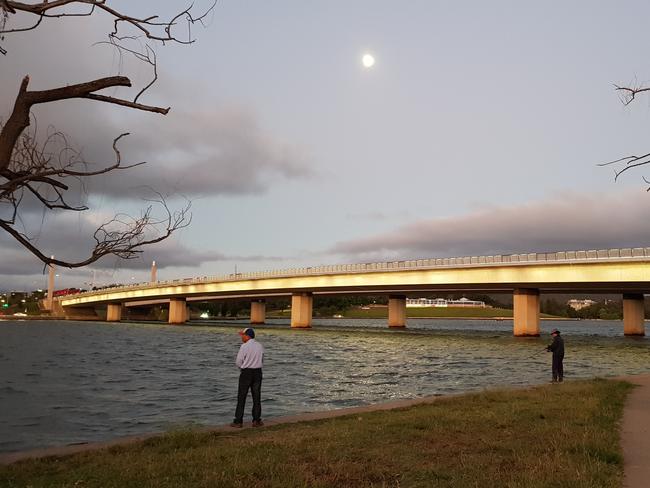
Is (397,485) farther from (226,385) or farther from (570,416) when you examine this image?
(226,385)

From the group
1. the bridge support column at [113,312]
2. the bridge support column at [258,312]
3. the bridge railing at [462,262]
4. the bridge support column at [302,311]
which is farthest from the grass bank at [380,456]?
the bridge support column at [113,312]

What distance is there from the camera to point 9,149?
5184mm

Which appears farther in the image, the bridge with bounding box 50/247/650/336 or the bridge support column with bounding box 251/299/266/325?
the bridge support column with bounding box 251/299/266/325

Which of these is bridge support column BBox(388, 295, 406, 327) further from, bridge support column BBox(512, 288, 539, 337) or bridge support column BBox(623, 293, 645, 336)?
bridge support column BBox(623, 293, 645, 336)

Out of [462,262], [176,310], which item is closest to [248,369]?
[462,262]

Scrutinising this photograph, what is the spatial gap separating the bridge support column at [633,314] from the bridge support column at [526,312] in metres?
19.2

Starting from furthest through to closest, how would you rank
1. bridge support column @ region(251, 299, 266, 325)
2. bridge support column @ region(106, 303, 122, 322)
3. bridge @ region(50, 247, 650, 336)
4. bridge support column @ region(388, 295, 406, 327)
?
bridge support column @ region(106, 303, 122, 322)
bridge support column @ region(251, 299, 266, 325)
bridge support column @ region(388, 295, 406, 327)
bridge @ region(50, 247, 650, 336)

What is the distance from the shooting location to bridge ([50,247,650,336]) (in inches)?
2397

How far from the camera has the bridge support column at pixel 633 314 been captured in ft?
276

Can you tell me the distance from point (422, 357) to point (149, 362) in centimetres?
1912

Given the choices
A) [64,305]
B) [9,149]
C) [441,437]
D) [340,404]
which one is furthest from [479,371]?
[64,305]

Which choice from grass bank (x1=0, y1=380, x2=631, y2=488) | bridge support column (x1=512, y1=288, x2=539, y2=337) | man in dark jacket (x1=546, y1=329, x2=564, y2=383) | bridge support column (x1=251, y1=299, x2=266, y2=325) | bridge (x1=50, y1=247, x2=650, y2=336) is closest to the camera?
grass bank (x1=0, y1=380, x2=631, y2=488)

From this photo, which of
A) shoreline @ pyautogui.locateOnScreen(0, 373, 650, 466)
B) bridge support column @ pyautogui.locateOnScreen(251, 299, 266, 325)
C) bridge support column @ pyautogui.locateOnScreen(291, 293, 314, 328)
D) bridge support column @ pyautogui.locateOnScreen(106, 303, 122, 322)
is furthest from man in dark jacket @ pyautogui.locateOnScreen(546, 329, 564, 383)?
bridge support column @ pyautogui.locateOnScreen(106, 303, 122, 322)

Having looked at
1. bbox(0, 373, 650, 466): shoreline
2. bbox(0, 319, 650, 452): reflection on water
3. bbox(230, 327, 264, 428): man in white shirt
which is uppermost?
bbox(230, 327, 264, 428): man in white shirt
